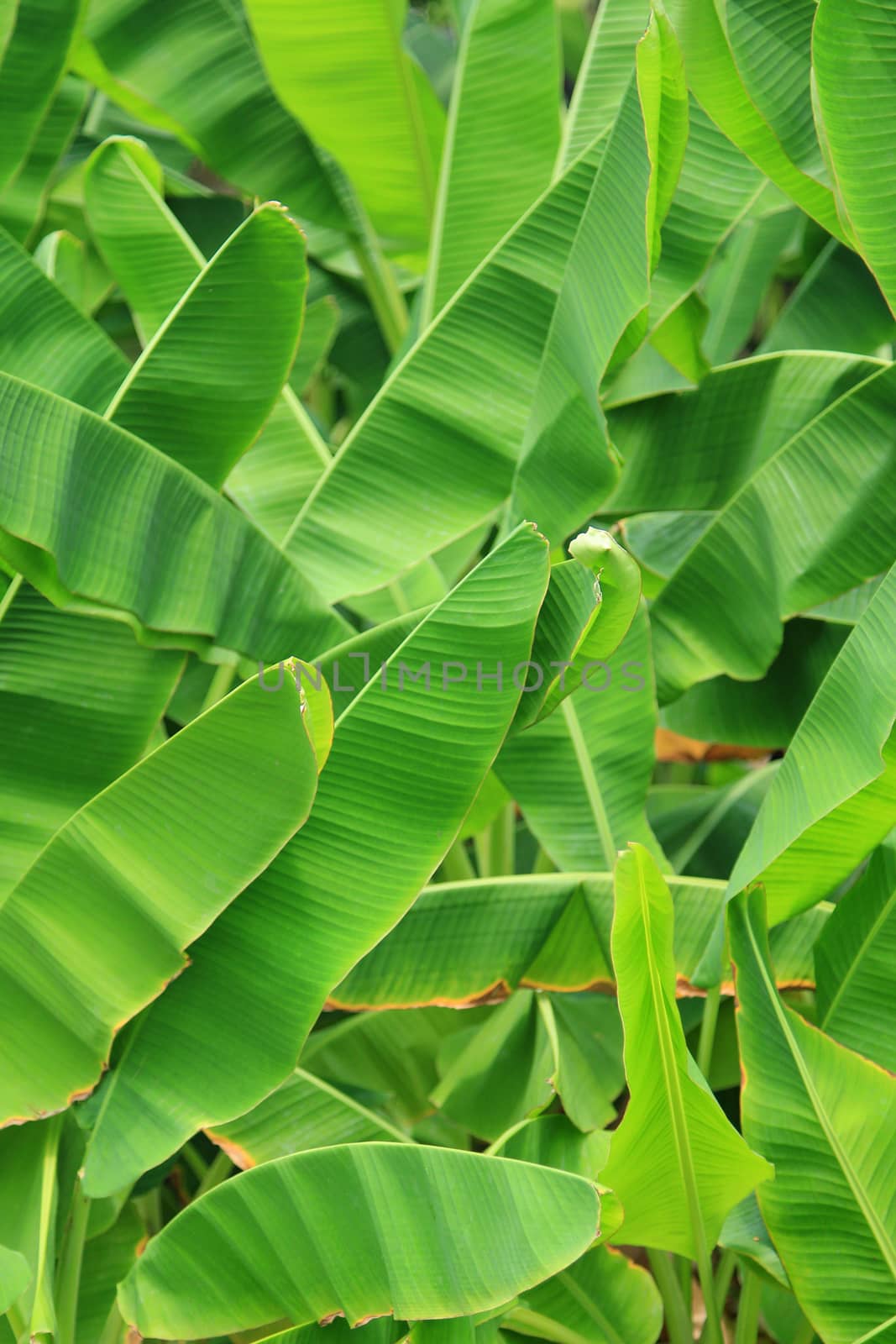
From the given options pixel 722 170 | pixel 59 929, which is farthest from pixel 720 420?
pixel 59 929

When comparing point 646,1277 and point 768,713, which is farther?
point 768,713

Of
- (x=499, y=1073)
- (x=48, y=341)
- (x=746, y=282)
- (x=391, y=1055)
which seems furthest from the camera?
(x=746, y=282)

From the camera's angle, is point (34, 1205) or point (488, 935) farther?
point (488, 935)

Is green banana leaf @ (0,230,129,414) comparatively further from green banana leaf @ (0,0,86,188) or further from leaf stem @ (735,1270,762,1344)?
leaf stem @ (735,1270,762,1344)

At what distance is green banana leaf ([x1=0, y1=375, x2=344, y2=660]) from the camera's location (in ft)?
Answer: 2.81

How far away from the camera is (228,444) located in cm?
104

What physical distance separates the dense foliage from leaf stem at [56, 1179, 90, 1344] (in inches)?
0.4

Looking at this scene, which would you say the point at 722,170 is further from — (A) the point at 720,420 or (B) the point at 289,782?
(B) the point at 289,782

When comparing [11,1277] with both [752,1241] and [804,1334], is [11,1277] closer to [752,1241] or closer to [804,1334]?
[752,1241]

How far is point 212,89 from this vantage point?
4.89ft

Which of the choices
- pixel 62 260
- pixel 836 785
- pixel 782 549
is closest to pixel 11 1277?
pixel 836 785

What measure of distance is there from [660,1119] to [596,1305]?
0.96 feet

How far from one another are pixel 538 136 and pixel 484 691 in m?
0.77

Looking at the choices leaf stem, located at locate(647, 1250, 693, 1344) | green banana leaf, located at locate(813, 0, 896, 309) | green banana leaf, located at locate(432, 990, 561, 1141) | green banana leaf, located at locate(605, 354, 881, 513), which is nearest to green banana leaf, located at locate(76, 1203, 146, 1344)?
green banana leaf, located at locate(432, 990, 561, 1141)
